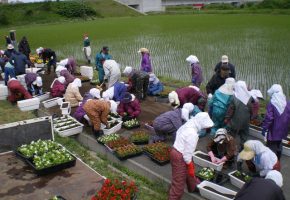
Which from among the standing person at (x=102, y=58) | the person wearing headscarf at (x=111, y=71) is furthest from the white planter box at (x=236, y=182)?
the standing person at (x=102, y=58)

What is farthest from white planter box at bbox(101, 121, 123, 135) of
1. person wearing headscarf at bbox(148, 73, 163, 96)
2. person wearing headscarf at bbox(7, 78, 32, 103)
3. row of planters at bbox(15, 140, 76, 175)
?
person wearing headscarf at bbox(7, 78, 32, 103)

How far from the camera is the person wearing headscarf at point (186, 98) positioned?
28.2 ft

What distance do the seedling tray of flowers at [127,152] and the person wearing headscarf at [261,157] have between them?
7.78 feet

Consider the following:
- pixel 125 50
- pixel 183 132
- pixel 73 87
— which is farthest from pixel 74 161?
pixel 125 50

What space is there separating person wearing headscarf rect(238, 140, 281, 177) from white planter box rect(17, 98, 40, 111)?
688 centimetres

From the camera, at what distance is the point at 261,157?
542 centimetres

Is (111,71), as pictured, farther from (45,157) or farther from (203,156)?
(203,156)

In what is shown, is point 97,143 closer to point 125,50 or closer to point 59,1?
point 125,50

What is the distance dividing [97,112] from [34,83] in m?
4.22

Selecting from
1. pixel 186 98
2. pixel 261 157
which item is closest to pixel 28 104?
pixel 186 98

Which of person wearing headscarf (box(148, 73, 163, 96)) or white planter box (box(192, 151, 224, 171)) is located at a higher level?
person wearing headscarf (box(148, 73, 163, 96))

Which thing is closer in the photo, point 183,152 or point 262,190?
point 262,190

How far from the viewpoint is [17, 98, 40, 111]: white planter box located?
34.4 feet

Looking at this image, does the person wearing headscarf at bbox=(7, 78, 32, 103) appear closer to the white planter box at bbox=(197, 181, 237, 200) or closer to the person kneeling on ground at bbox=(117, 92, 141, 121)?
the person kneeling on ground at bbox=(117, 92, 141, 121)
